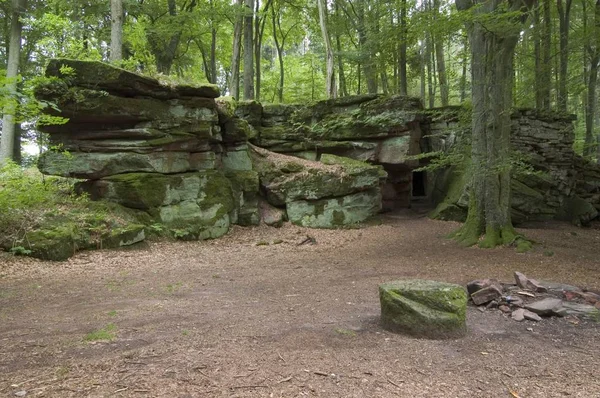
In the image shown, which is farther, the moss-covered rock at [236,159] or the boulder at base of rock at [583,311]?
the moss-covered rock at [236,159]

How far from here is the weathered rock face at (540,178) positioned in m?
14.3

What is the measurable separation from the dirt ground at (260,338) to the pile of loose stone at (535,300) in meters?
0.20

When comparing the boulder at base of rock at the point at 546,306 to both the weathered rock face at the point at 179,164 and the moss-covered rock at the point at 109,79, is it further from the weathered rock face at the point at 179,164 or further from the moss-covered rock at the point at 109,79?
the moss-covered rock at the point at 109,79

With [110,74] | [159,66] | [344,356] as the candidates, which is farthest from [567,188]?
[159,66]

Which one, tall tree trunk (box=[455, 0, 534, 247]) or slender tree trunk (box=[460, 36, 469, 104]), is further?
slender tree trunk (box=[460, 36, 469, 104])

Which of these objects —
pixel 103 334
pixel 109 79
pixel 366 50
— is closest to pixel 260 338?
pixel 103 334

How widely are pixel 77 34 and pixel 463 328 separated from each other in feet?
49.8

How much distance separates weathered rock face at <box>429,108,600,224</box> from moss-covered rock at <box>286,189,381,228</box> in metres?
3.05

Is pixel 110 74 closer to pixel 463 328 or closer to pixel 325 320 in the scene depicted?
pixel 325 320

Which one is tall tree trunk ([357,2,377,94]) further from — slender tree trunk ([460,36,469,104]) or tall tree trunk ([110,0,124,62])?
tall tree trunk ([110,0,124,62])

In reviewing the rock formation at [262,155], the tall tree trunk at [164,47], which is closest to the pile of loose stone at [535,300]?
the rock formation at [262,155]

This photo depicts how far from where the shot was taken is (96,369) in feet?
10.4

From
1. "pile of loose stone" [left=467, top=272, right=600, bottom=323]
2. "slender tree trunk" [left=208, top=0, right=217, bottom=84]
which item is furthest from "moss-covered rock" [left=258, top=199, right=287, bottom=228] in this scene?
"slender tree trunk" [left=208, top=0, right=217, bottom=84]

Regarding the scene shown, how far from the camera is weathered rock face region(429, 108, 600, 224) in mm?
14336
